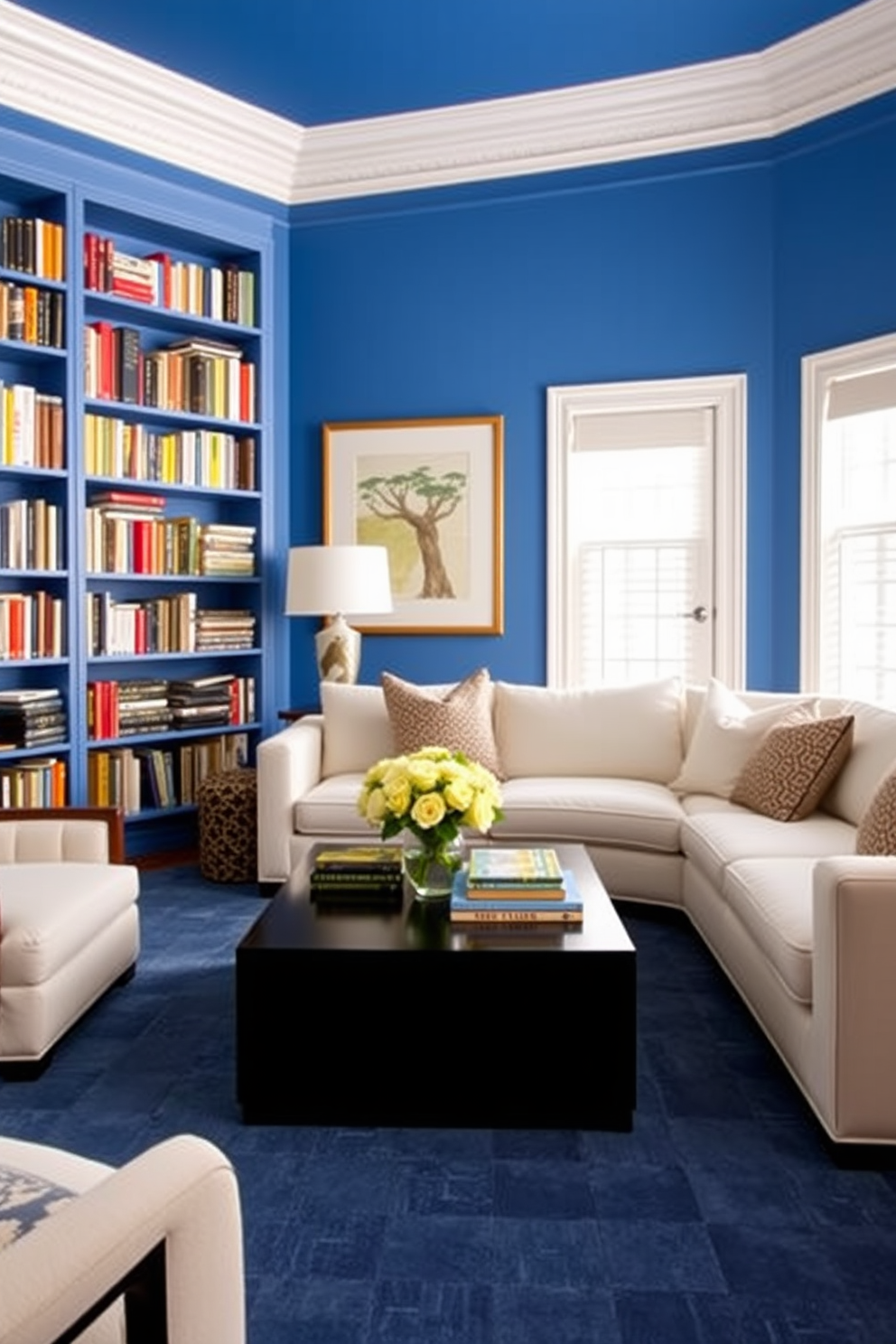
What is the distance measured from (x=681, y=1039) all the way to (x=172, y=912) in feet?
7.07

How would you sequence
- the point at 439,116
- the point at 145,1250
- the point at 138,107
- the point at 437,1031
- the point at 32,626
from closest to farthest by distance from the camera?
the point at 145,1250, the point at 437,1031, the point at 32,626, the point at 138,107, the point at 439,116

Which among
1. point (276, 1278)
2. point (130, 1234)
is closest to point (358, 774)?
point (276, 1278)

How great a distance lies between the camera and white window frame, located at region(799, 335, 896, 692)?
479cm

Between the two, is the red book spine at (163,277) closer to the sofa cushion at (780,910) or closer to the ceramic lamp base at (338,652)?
the ceramic lamp base at (338,652)

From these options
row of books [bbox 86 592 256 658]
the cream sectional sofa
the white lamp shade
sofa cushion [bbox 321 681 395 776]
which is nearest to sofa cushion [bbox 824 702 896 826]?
the cream sectional sofa

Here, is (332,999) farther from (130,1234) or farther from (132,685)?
(132,685)

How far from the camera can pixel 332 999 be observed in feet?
8.35

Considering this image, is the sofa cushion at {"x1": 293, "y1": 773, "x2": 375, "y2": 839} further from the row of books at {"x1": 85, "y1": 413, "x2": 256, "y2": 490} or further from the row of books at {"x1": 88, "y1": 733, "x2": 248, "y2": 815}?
the row of books at {"x1": 85, "y1": 413, "x2": 256, "y2": 490}

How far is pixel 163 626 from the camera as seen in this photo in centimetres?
516

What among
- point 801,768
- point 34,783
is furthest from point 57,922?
point 801,768

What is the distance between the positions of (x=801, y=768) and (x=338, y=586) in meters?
2.22

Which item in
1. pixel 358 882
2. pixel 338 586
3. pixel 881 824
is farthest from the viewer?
pixel 338 586

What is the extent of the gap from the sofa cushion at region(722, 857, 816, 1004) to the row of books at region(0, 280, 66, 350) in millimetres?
3483

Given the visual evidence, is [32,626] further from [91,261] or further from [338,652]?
[91,261]
